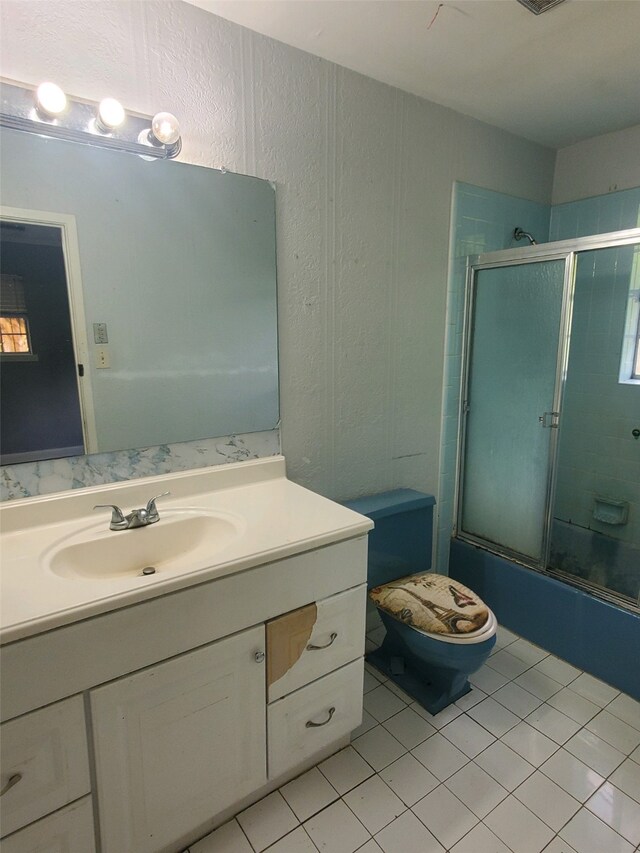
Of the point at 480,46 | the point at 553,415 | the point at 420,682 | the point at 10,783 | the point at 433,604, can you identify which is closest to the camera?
the point at 10,783

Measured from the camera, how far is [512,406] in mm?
2230

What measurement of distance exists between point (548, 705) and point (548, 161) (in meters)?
2.52

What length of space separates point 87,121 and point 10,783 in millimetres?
1519

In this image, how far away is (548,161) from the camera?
2.41 meters

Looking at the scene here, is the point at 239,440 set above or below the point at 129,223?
below

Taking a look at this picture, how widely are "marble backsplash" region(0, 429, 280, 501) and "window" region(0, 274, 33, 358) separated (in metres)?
0.31

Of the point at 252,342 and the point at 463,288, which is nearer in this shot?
the point at 252,342

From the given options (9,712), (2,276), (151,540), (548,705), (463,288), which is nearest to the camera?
(9,712)

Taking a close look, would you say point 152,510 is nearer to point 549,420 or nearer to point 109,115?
point 109,115

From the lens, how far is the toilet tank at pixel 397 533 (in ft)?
5.95

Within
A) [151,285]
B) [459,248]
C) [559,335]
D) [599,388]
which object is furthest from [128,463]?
[599,388]

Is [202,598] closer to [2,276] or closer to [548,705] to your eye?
[2,276]

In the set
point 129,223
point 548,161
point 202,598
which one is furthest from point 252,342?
point 548,161

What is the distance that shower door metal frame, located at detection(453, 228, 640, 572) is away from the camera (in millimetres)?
1841
